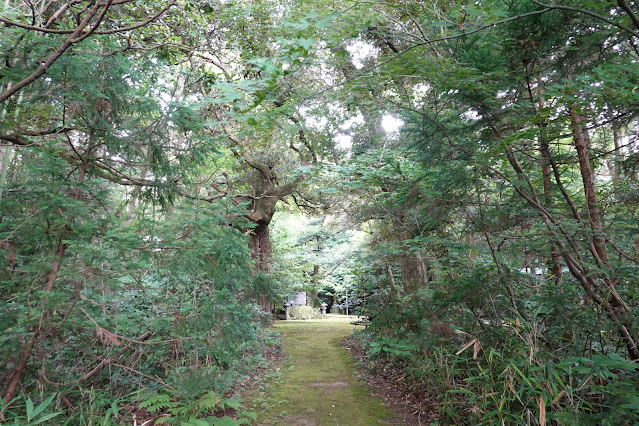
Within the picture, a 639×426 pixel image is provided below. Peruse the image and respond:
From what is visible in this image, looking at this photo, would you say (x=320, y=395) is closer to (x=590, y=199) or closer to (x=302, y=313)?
(x=590, y=199)

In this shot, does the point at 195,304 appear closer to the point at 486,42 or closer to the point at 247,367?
the point at 247,367

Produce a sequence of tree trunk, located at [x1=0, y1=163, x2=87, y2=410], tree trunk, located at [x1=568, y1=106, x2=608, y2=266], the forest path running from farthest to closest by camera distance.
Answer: the forest path, tree trunk, located at [x1=568, y1=106, x2=608, y2=266], tree trunk, located at [x1=0, y1=163, x2=87, y2=410]

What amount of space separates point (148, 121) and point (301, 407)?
3.81m

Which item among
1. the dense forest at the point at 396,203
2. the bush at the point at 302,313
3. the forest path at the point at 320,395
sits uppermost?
the dense forest at the point at 396,203

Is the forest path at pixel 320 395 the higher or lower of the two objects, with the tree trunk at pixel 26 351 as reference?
lower

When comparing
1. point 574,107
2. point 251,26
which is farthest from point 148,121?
point 574,107

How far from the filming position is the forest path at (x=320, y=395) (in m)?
3.79

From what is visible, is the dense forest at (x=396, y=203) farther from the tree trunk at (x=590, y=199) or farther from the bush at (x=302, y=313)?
the bush at (x=302, y=313)

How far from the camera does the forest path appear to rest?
3789 millimetres

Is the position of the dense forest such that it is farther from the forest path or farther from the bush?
the bush

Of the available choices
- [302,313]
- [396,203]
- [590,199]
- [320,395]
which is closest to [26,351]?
[320,395]

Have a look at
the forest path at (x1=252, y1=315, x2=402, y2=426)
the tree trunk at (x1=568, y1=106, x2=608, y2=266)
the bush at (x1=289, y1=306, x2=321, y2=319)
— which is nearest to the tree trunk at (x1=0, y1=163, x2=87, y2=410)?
the forest path at (x1=252, y1=315, x2=402, y2=426)

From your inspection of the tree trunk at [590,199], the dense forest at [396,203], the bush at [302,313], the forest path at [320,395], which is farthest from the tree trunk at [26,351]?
the bush at [302,313]

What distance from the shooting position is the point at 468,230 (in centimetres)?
429
